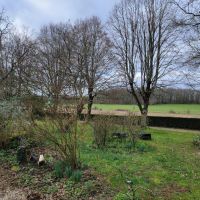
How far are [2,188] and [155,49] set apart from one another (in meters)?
20.1

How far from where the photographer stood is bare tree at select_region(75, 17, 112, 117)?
2675 centimetres

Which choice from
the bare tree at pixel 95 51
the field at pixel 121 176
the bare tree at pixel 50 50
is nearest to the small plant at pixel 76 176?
A: the field at pixel 121 176

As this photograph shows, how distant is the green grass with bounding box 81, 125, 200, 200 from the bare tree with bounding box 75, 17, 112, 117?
15210 millimetres

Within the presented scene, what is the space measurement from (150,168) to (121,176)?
1343mm

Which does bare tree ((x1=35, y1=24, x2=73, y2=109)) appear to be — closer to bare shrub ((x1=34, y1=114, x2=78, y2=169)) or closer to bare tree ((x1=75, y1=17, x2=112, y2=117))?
bare tree ((x1=75, y1=17, x2=112, y2=117))

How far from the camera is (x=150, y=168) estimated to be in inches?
336

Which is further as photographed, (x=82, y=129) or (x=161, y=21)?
(x=161, y=21)

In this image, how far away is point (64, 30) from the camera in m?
29.6

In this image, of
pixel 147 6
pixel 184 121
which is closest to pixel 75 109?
pixel 184 121

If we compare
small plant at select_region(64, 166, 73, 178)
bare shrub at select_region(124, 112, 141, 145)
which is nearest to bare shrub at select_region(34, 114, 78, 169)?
small plant at select_region(64, 166, 73, 178)

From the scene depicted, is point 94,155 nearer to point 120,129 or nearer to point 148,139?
point 120,129

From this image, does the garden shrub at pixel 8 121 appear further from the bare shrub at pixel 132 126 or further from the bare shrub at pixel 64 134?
the bare shrub at pixel 132 126

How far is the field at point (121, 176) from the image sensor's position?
6461mm

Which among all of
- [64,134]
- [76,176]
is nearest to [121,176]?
[76,176]
